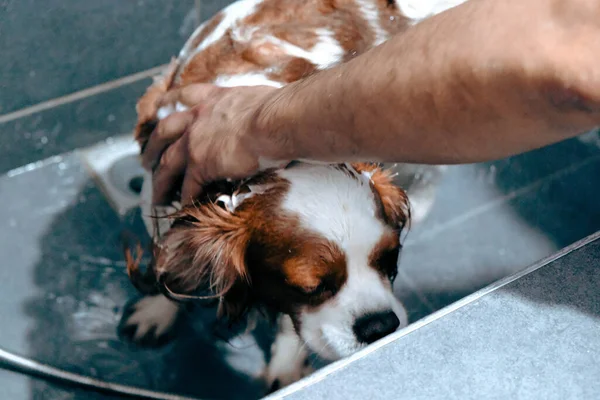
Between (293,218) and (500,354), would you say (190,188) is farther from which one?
(500,354)

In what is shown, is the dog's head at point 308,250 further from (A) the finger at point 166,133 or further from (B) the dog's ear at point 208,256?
(A) the finger at point 166,133

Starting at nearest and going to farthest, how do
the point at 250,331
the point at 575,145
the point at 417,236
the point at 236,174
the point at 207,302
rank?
1. the point at 236,174
2. the point at 207,302
3. the point at 250,331
4. the point at 417,236
5. the point at 575,145

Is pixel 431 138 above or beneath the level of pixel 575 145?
above

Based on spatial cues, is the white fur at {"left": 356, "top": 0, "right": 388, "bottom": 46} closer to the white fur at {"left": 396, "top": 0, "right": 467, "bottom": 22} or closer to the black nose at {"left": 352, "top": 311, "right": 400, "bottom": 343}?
the white fur at {"left": 396, "top": 0, "right": 467, "bottom": 22}

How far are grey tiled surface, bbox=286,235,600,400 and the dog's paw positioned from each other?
829mm

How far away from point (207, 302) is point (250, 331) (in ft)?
0.54

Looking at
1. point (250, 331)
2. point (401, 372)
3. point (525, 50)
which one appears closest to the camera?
point (525, 50)

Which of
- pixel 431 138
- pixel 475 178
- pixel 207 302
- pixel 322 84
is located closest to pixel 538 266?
pixel 431 138

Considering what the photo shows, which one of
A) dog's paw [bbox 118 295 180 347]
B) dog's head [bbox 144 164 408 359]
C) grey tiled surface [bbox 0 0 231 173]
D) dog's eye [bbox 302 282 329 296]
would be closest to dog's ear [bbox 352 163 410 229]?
dog's head [bbox 144 164 408 359]

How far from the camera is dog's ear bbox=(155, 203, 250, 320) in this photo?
1.01m

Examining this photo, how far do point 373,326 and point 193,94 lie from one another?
45cm

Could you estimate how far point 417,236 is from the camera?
162 centimetres

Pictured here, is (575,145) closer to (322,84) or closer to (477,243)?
(477,243)

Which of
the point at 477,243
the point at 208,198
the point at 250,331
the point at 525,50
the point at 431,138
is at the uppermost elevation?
the point at 525,50
